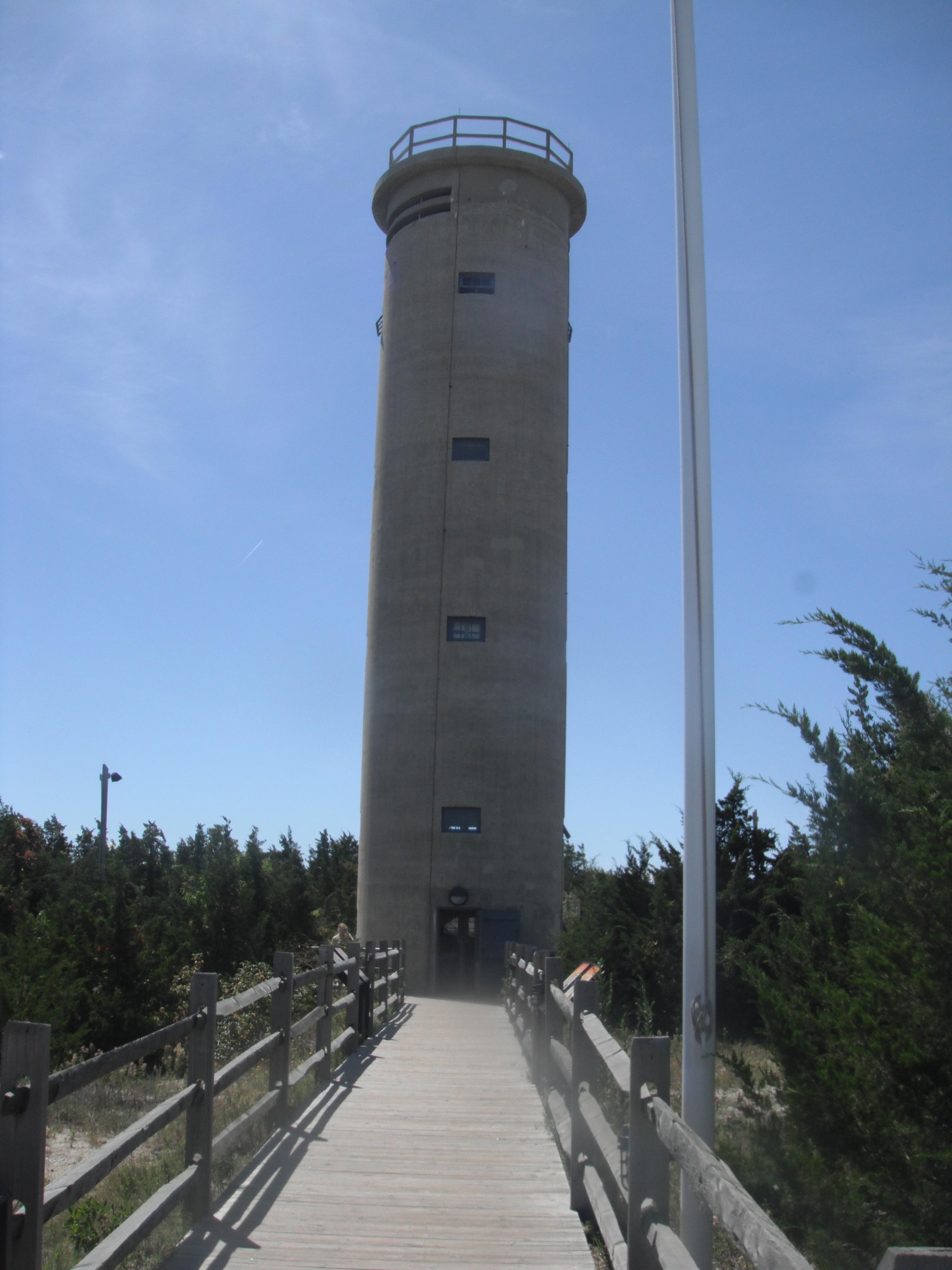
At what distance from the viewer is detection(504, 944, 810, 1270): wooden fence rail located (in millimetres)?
3137

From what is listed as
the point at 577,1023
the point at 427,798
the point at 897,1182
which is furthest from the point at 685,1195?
the point at 427,798

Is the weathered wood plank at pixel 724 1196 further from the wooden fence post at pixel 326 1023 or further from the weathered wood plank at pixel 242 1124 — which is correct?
the wooden fence post at pixel 326 1023

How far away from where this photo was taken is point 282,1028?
336 inches

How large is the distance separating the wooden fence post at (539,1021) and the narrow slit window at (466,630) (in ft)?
51.1

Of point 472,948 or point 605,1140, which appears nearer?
point 605,1140

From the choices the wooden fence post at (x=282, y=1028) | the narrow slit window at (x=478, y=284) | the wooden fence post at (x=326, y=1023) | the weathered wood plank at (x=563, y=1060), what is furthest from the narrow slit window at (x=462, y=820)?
the wooden fence post at (x=282, y=1028)

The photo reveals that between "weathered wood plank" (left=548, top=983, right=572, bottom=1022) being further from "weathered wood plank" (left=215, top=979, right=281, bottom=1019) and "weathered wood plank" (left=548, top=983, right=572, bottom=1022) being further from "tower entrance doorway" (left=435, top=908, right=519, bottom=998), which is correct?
"tower entrance doorway" (left=435, top=908, right=519, bottom=998)

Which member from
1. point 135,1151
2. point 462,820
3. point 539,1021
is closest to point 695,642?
point 539,1021

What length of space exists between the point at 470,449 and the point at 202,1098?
23.4 metres

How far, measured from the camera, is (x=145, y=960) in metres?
17.6

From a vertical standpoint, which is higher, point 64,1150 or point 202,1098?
point 202,1098

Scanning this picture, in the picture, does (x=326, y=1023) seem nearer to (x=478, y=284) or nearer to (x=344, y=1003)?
(x=344, y=1003)

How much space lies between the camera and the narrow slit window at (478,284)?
29.2 meters

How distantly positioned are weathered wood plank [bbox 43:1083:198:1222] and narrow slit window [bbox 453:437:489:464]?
916 inches
